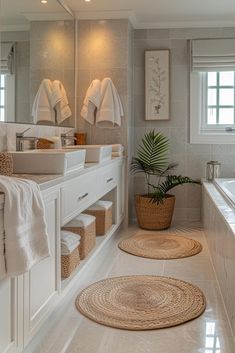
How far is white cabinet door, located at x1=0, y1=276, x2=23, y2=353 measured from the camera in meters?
1.47

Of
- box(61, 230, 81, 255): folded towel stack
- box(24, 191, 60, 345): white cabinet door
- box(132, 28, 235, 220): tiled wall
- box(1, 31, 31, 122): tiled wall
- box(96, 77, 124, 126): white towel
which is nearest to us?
box(24, 191, 60, 345): white cabinet door

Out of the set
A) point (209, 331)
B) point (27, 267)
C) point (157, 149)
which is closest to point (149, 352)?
point (209, 331)

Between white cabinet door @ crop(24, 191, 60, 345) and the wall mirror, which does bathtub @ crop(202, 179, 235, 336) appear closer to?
white cabinet door @ crop(24, 191, 60, 345)

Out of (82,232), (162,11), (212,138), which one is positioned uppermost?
(162,11)

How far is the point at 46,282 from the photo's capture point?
6.44ft

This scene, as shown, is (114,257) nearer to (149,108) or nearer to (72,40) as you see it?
(149,108)

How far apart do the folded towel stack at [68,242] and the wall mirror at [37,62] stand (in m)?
0.82

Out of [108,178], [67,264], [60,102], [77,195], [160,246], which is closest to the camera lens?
[67,264]

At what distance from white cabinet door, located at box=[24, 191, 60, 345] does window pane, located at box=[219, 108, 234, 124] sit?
3106mm

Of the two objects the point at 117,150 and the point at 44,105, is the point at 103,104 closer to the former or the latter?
the point at 117,150

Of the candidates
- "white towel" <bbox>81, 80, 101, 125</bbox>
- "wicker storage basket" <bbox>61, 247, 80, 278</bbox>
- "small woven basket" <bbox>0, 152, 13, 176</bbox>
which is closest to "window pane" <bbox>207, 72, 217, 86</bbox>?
"white towel" <bbox>81, 80, 101, 125</bbox>

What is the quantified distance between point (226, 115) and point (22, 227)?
12.1ft

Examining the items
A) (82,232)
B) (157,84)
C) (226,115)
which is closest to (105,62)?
(157,84)

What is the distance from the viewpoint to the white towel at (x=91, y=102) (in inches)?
164
